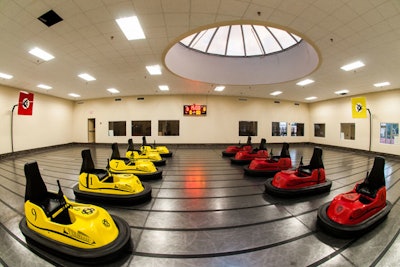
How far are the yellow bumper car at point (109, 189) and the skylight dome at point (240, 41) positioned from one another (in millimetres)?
5931

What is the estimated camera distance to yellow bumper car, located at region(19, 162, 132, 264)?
178 cm

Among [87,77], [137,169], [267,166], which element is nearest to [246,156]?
[267,166]

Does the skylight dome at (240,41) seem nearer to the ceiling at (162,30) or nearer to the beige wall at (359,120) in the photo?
the ceiling at (162,30)

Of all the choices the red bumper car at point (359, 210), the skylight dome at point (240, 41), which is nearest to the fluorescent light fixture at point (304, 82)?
the skylight dome at point (240, 41)

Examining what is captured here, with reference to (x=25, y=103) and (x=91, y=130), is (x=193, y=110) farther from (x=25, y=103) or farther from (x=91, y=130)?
(x=25, y=103)

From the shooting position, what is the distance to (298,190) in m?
3.40

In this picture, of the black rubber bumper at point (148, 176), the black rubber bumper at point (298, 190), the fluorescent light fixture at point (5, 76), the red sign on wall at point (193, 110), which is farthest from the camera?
the red sign on wall at point (193, 110)

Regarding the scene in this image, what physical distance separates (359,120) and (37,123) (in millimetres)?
18124

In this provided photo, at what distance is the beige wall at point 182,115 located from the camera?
37.2 feet

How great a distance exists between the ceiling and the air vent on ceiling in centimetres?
9

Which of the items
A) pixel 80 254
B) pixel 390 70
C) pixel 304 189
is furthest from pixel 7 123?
pixel 390 70

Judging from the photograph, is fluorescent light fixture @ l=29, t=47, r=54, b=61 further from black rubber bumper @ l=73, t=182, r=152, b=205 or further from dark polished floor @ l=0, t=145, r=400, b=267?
black rubber bumper @ l=73, t=182, r=152, b=205

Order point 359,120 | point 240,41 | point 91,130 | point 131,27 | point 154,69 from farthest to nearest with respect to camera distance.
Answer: point 91,130 < point 359,120 < point 240,41 < point 154,69 < point 131,27

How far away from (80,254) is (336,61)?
7.41m
